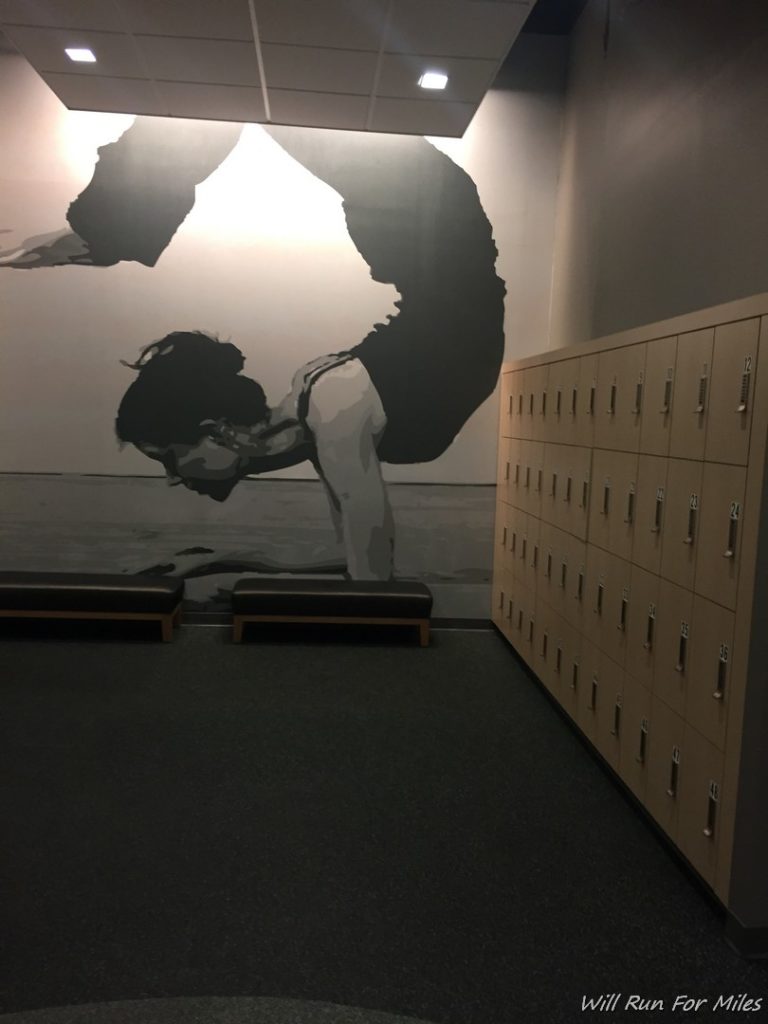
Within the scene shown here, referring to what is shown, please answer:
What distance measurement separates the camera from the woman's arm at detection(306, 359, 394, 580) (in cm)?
549

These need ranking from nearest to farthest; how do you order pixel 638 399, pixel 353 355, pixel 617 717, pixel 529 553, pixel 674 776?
pixel 674 776 → pixel 638 399 → pixel 617 717 → pixel 529 553 → pixel 353 355

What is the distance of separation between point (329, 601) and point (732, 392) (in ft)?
10.5

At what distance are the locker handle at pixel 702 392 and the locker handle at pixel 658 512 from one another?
397 mm

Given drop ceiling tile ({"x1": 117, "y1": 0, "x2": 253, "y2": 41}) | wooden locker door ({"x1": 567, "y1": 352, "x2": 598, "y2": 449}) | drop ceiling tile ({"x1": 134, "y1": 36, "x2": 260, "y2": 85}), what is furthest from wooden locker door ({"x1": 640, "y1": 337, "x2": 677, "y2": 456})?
drop ceiling tile ({"x1": 134, "y1": 36, "x2": 260, "y2": 85})

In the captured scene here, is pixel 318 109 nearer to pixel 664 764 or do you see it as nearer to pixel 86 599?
pixel 86 599

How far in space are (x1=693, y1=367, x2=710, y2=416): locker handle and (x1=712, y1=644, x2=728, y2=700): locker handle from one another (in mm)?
773

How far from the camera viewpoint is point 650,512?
3006 millimetres

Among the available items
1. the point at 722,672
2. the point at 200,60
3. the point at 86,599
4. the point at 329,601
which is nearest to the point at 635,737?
the point at 722,672

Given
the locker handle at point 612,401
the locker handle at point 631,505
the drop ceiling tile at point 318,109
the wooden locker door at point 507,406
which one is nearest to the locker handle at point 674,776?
the locker handle at point 631,505

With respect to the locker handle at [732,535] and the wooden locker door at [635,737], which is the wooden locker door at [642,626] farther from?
the locker handle at [732,535]

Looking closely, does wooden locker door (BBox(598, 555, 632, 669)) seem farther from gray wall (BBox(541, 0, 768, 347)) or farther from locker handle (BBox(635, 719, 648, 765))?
gray wall (BBox(541, 0, 768, 347))

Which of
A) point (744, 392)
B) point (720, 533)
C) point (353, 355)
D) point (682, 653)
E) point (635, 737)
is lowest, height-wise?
point (635, 737)

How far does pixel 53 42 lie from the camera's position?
412cm

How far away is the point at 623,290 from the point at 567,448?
38.9 inches
